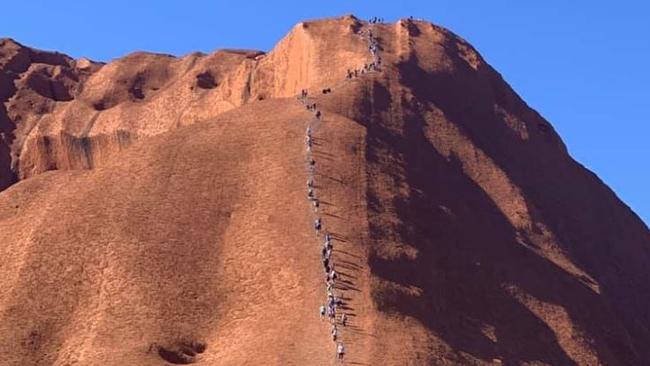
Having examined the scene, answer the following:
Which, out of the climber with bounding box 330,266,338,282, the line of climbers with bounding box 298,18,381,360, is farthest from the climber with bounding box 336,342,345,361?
the climber with bounding box 330,266,338,282

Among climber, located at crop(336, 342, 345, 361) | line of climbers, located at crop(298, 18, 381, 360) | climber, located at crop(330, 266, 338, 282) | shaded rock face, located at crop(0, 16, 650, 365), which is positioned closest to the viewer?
climber, located at crop(336, 342, 345, 361)

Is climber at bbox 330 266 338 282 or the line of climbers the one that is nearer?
the line of climbers

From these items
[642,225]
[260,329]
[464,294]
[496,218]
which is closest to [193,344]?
[260,329]

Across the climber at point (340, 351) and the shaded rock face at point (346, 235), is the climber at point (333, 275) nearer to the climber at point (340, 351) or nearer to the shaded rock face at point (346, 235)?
the shaded rock face at point (346, 235)

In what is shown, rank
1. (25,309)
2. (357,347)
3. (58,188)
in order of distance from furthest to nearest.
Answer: (58,188) → (25,309) → (357,347)

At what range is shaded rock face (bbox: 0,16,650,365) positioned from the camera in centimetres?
5522

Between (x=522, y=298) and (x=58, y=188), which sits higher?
(x=58, y=188)

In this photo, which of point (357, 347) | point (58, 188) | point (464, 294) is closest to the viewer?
point (357, 347)

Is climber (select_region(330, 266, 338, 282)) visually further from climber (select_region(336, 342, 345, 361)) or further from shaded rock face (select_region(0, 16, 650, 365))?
climber (select_region(336, 342, 345, 361))

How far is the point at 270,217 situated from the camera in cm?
6219

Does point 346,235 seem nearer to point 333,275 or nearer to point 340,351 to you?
point 333,275

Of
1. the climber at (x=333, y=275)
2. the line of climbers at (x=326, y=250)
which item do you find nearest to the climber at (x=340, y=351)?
the line of climbers at (x=326, y=250)

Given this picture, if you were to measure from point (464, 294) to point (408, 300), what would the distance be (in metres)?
4.84

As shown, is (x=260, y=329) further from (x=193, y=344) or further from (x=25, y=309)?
(x=25, y=309)
